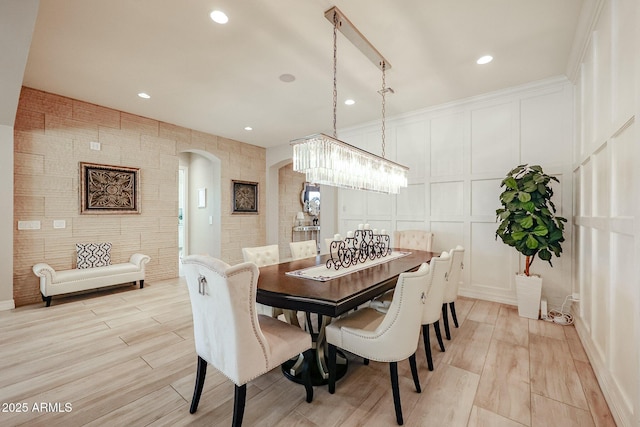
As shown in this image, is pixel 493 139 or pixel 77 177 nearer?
pixel 493 139

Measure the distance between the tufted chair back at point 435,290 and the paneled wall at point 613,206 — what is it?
3.23ft

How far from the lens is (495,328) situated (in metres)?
2.95

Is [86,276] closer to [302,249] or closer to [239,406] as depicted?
[302,249]

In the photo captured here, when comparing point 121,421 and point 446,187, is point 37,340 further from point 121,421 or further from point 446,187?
point 446,187

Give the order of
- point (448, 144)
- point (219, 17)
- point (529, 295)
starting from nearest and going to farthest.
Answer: point (219, 17), point (529, 295), point (448, 144)

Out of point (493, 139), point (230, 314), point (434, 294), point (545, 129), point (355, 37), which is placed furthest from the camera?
point (493, 139)

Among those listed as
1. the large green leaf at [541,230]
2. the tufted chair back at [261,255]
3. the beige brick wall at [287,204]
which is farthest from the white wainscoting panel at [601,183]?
the beige brick wall at [287,204]

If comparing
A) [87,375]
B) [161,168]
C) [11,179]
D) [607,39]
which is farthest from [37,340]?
[607,39]

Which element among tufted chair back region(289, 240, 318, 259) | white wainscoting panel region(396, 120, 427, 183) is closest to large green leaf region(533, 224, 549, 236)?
white wainscoting panel region(396, 120, 427, 183)

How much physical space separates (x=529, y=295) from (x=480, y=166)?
1800mm

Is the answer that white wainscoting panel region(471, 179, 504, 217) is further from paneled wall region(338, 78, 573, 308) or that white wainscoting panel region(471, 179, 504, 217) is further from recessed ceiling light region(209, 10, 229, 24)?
recessed ceiling light region(209, 10, 229, 24)

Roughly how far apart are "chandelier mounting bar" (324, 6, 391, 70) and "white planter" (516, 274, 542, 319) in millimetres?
2957

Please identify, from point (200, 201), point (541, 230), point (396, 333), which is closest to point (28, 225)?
point (200, 201)

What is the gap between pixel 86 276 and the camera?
3854 mm
